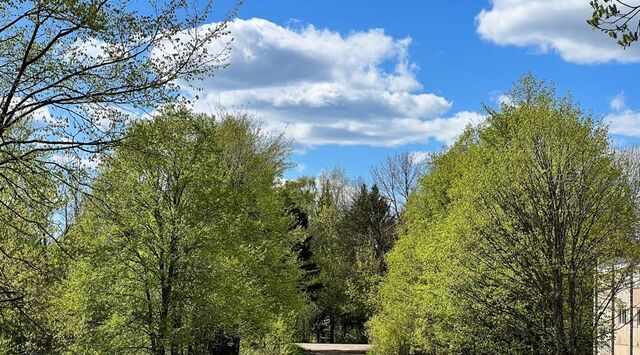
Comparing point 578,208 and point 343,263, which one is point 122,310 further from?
point 343,263

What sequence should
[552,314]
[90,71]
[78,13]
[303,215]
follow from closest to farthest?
1. [78,13]
2. [90,71]
3. [552,314]
4. [303,215]

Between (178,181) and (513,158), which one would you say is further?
(178,181)

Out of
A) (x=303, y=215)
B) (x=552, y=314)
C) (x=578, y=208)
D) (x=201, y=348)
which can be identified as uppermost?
(x=303, y=215)

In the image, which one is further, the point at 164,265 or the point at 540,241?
the point at 164,265

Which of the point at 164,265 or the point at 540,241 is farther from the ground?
the point at 540,241

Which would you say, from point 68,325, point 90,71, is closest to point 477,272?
point 68,325

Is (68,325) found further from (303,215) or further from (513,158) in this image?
(303,215)

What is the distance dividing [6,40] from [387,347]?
26.4 meters

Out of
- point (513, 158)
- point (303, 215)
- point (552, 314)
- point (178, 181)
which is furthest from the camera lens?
point (303, 215)

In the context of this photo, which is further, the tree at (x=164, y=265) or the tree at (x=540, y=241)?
the tree at (x=164, y=265)

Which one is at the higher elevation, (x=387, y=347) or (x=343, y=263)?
(x=343, y=263)

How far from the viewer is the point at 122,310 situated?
63.9 feet

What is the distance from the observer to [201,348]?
79.8ft

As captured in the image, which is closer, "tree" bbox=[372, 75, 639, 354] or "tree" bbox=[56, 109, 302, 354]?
"tree" bbox=[372, 75, 639, 354]
